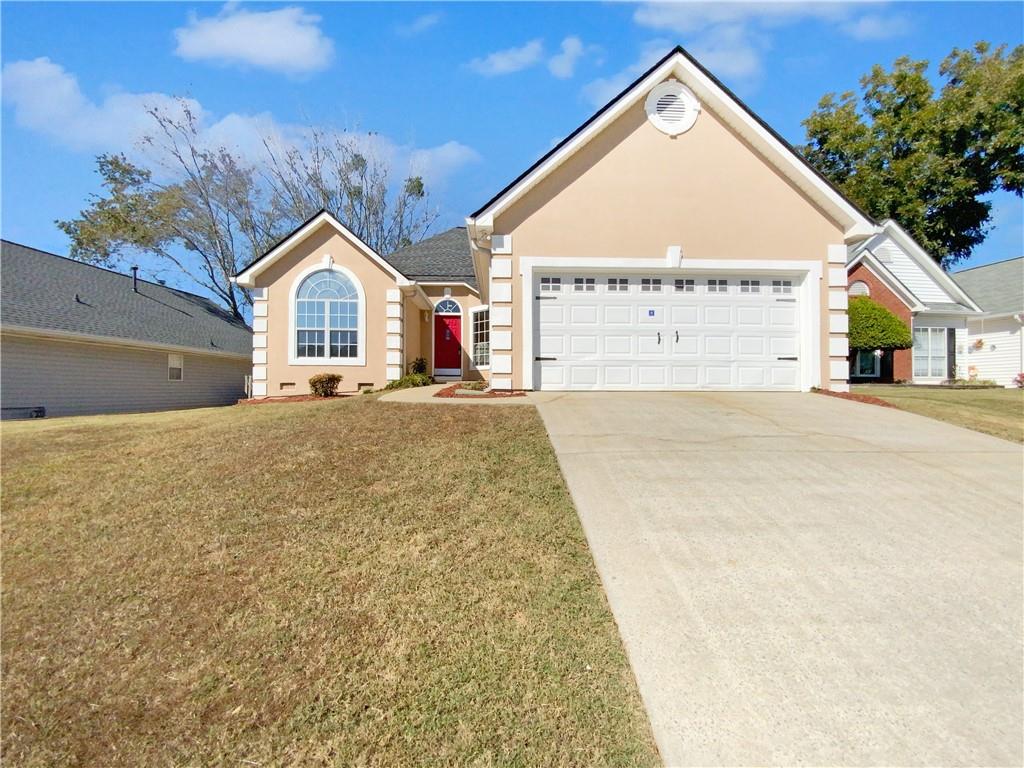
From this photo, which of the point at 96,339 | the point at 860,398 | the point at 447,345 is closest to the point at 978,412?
the point at 860,398

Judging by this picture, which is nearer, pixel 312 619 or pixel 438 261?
pixel 312 619

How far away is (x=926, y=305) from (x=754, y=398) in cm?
1534

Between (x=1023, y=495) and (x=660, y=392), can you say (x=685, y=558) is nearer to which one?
(x=1023, y=495)

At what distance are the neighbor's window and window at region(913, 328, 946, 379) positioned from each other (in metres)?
16.4

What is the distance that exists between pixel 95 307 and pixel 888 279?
2735 cm

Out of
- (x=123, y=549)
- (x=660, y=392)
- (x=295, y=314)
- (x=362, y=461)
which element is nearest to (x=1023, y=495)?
(x=660, y=392)

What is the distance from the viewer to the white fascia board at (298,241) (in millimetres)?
14938

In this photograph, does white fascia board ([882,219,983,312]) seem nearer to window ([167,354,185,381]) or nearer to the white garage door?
Answer: the white garage door

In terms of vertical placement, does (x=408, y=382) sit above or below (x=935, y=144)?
below

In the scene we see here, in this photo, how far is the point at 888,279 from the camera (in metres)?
19.9

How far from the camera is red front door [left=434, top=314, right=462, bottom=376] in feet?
59.9

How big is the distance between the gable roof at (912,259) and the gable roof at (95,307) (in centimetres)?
2486

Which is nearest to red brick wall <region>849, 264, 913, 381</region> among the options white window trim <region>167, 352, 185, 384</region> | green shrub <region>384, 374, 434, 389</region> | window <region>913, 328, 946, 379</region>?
window <region>913, 328, 946, 379</region>

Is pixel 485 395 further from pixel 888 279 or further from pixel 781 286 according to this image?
pixel 888 279
